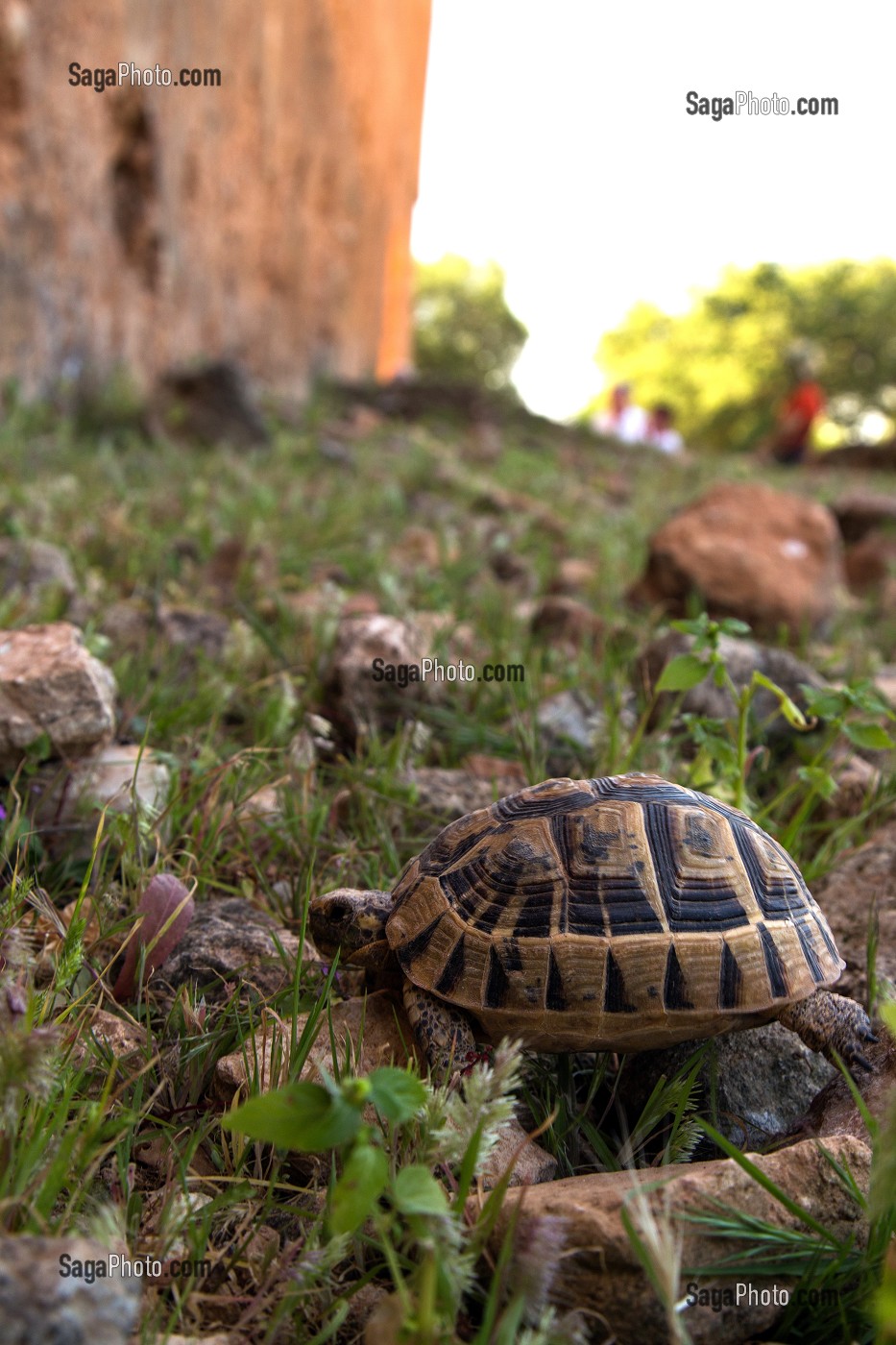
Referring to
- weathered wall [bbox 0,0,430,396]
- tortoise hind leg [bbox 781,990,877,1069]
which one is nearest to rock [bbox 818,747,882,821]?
tortoise hind leg [bbox 781,990,877,1069]

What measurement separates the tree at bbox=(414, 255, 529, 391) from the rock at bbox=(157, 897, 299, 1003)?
152 ft

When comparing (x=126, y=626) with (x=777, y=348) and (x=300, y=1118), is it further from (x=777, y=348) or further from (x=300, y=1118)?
(x=777, y=348)

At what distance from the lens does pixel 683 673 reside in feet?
6.77

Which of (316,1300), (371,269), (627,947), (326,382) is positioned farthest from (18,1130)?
(371,269)

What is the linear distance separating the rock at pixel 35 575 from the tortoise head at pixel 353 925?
164cm

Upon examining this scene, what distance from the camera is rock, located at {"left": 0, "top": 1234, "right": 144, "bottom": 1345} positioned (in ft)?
3.10

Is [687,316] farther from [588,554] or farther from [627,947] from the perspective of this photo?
[627,947]

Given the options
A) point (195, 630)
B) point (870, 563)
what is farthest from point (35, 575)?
point (870, 563)

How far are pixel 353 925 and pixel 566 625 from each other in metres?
2.16

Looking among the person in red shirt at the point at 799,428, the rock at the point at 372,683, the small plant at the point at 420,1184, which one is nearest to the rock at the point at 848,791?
the rock at the point at 372,683

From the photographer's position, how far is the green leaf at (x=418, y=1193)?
1.06 meters

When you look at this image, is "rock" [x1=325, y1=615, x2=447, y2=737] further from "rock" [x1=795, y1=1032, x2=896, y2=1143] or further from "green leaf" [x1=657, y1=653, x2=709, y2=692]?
"rock" [x1=795, y1=1032, x2=896, y2=1143]

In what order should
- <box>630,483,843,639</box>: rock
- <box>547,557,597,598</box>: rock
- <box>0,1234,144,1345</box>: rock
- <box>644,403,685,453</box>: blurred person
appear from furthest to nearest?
<box>644,403,685,453</box>: blurred person < <box>547,557,597,598</box>: rock < <box>630,483,843,639</box>: rock < <box>0,1234,144,1345</box>: rock

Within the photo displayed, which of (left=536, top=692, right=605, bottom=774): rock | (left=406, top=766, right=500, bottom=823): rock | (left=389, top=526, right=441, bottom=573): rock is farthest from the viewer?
(left=389, top=526, right=441, bottom=573): rock
